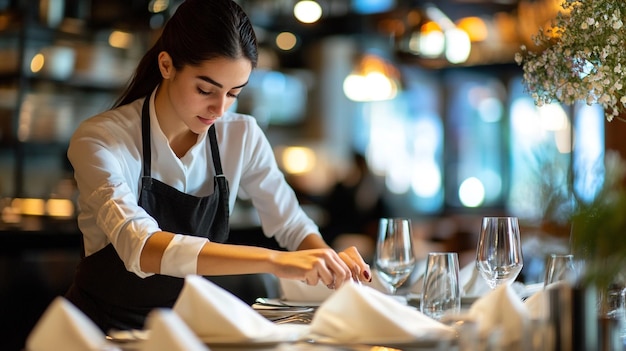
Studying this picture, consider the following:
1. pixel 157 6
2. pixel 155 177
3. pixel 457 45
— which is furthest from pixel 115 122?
pixel 457 45

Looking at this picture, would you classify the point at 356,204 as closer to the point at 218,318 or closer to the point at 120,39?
the point at 120,39

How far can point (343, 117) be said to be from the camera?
10.3m

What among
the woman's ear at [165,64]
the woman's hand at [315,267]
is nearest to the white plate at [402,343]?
the woman's hand at [315,267]

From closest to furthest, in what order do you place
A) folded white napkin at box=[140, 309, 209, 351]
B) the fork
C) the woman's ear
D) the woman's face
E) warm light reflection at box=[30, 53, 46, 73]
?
folded white napkin at box=[140, 309, 209, 351]
the fork
the woman's face
the woman's ear
warm light reflection at box=[30, 53, 46, 73]

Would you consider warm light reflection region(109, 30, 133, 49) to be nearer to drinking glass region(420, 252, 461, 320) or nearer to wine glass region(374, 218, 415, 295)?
wine glass region(374, 218, 415, 295)

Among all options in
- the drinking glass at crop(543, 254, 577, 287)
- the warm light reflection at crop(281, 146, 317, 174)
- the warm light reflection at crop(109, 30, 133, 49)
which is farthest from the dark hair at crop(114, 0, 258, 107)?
the warm light reflection at crop(281, 146, 317, 174)

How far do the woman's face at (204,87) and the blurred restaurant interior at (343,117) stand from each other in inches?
29.9

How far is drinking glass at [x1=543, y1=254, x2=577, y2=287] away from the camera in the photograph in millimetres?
1824

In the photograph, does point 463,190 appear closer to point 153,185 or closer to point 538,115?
point 538,115

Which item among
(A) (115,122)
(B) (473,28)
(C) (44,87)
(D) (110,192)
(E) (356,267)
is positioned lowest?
(E) (356,267)

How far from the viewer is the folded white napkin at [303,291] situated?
2246 millimetres

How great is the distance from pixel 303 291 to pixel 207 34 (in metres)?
0.70

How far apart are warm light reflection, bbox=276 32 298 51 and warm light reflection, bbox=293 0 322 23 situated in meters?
2.45

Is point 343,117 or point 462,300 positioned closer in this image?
point 462,300
